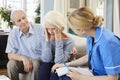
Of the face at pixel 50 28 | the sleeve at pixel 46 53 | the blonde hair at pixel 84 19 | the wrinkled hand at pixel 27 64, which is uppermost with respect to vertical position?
the blonde hair at pixel 84 19

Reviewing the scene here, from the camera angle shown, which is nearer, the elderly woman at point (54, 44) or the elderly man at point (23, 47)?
the elderly woman at point (54, 44)

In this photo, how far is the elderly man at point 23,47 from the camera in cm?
249

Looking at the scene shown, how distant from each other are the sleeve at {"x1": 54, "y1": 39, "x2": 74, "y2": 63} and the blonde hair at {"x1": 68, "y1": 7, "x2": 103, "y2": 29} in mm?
595

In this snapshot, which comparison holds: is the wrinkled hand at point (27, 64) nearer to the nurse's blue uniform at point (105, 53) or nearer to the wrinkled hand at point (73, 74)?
the wrinkled hand at point (73, 74)

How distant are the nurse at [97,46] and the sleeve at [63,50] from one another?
43 centimetres

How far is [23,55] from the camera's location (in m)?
2.59

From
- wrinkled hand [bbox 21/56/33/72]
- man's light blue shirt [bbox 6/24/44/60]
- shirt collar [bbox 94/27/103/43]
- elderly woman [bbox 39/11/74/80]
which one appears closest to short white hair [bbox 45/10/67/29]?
elderly woman [bbox 39/11/74/80]

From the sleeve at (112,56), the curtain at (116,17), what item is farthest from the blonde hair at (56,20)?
the curtain at (116,17)

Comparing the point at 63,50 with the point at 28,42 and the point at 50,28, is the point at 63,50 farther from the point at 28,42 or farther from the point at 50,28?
the point at 28,42

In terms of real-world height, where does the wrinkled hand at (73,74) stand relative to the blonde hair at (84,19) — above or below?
below

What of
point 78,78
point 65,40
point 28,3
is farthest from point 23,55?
point 28,3

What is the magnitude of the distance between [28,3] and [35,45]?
6.98 ft

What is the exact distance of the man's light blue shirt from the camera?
2.58 metres

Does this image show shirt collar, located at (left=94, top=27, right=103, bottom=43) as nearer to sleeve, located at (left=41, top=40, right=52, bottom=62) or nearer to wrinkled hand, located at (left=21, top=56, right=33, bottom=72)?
sleeve, located at (left=41, top=40, right=52, bottom=62)
